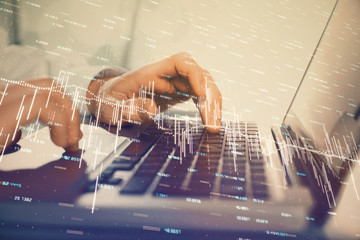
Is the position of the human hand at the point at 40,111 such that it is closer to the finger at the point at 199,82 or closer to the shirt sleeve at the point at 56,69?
the shirt sleeve at the point at 56,69

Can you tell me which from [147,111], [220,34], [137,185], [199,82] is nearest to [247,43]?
[220,34]

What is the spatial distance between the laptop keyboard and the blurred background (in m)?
0.18

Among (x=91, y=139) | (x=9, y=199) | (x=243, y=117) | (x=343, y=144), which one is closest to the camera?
(x=9, y=199)

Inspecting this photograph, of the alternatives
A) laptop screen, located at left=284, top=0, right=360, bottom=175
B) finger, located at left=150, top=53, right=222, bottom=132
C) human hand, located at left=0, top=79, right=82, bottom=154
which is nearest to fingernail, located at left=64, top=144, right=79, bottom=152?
human hand, located at left=0, top=79, right=82, bottom=154

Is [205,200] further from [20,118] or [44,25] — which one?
[44,25]

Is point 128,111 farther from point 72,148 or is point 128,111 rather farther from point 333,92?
point 333,92

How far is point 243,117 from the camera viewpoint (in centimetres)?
56

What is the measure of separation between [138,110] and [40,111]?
0.17 metres

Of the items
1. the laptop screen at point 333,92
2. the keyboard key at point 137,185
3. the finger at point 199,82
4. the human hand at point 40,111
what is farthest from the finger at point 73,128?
the laptop screen at point 333,92

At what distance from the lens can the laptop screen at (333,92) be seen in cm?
47

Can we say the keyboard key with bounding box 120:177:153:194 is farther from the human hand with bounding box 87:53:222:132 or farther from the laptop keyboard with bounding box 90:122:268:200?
the human hand with bounding box 87:53:222:132

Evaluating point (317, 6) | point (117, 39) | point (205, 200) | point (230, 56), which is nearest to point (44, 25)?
point (117, 39)

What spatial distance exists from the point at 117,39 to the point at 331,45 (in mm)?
633

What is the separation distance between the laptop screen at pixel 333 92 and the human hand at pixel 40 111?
535 mm
